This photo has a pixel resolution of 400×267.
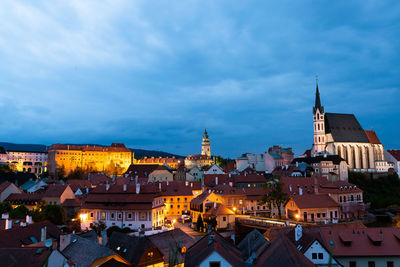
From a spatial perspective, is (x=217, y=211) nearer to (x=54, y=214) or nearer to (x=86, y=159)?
(x=54, y=214)

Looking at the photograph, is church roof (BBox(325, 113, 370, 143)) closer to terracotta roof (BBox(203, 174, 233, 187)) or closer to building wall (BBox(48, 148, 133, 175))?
terracotta roof (BBox(203, 174, 233, 187))

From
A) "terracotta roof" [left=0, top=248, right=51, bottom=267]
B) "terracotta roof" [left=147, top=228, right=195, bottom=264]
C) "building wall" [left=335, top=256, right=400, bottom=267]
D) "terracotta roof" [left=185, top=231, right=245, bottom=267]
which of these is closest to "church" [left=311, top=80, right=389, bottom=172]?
"building wall" [left=335, top=256, right=400, bottom=267]

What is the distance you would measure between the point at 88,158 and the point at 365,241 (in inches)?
5099

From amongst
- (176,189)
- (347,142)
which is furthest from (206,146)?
(176,189)

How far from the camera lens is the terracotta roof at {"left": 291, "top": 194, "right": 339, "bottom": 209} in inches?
2186

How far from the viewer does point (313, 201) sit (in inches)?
2239

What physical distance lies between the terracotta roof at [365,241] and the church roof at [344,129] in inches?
3040

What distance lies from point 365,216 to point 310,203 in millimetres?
17008

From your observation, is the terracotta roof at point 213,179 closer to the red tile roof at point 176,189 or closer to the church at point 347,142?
the red tile roof at point 176,189

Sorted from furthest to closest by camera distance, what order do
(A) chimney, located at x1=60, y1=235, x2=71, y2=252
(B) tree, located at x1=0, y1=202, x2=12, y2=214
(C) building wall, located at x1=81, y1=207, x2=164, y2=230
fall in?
(C) building wall, located at x1=81, y1=207, x2=164, y2=230 < (B) tree, located at x1=0, y1=202, x2=12, y2=214 < (A) chimney, located at x1=60, y1=235, x2=71, y2=252

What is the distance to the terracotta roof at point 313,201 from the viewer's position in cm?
5553

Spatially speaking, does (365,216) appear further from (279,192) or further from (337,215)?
(279,192)

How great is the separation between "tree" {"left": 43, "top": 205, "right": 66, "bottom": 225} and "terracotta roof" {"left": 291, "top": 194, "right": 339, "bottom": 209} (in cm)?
3567

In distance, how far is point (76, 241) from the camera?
2759 centimetres
